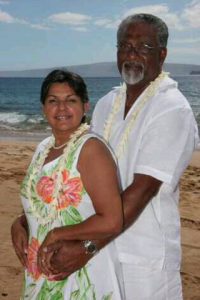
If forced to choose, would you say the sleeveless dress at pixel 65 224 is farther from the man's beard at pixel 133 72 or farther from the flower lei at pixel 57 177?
the man's beard at pixel 133 72

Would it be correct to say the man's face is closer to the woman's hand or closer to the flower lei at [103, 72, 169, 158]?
the flower lei at [103, 72, 169, 158]

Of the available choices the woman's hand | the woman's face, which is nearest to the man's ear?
the woman's face

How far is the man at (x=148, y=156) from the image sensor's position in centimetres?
211

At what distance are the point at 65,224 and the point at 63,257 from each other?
0.15 metres

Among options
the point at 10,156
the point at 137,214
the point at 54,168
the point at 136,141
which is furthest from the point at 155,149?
the point at 10,156

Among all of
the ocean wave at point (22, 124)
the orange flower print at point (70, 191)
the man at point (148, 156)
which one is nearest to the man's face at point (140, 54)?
the man at point (148, 156)

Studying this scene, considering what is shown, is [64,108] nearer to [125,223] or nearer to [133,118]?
[133,118]

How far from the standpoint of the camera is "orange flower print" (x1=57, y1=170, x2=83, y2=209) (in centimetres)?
202

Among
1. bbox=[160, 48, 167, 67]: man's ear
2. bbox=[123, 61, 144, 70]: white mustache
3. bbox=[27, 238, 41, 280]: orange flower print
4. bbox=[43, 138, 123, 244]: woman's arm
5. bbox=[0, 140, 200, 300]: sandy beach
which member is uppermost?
bbox=[160, 48, 167, 67]: man's ear

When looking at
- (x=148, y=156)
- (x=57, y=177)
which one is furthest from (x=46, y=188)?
(x=148, y=156)

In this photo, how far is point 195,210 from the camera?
7.28m

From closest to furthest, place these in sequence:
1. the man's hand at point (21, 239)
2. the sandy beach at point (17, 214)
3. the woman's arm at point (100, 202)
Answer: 1. the woman's arm at point (100, 202)
2. the man's hand at point (21, 239)
3. the sandy beach at point (17, 214)

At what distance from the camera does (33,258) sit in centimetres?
217

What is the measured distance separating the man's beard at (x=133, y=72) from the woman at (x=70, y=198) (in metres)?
0.27
